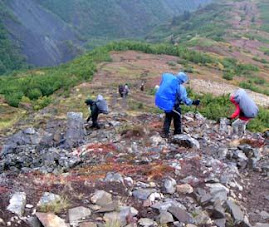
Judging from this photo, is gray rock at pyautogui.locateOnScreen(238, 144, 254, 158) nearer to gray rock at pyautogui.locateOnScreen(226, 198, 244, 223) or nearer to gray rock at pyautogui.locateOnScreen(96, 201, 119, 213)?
A: gray rock at pyautogui.locateOnScreen(226, 198, 244, 223)

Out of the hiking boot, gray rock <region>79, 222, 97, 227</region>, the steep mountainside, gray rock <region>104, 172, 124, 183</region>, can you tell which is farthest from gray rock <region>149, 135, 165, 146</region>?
the steep mountainside

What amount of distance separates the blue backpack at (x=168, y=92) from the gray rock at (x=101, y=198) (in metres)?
4.69

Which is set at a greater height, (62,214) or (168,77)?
(168,77)

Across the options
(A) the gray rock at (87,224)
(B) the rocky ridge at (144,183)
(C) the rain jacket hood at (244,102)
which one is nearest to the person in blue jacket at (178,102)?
(B) the rocky ridge at (144,183)

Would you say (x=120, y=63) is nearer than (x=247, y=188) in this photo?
No

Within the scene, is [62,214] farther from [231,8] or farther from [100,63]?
[231,8]

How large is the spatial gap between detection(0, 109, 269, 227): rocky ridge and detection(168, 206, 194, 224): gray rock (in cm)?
2

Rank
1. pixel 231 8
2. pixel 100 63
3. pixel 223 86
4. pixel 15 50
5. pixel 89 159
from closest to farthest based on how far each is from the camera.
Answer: pixel 89 159 < pixel 223 86 < pixel 100 63 < pixel 15 50 < pixel 231 8

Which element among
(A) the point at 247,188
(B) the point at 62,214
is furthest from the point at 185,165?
(B) the point at 62,214

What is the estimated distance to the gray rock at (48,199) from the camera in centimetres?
710

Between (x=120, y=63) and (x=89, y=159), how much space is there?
118 feet

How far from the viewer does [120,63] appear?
46.6 m

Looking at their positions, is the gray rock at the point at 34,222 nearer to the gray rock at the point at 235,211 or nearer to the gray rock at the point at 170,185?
the gray rock at the point at 170,185

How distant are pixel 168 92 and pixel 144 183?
3941 millimetres
